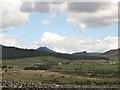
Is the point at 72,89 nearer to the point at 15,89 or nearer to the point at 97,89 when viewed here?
the point at 97,89

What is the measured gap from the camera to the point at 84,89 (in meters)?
125

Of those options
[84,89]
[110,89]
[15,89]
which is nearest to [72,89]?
[84,89]

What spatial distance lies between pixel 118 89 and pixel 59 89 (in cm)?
2240

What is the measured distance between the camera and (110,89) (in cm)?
12850

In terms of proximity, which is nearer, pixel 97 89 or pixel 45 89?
pixel 45 89

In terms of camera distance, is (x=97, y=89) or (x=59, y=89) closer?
(x=59, y=89)

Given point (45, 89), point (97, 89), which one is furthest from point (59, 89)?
point (97, 89)

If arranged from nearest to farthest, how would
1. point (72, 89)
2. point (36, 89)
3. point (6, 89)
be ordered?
point (6, 89), point (36, 89), point (72, 89)

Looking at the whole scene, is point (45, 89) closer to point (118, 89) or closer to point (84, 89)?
point (84, 89)

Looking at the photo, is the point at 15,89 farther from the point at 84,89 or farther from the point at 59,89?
the point at 84,89

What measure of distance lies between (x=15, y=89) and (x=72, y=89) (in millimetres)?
24339

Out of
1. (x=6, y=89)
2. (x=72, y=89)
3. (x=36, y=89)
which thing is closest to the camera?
(x=6, y=89)

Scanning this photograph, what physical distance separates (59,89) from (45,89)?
5657 millimetres

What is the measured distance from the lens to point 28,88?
11469cm
